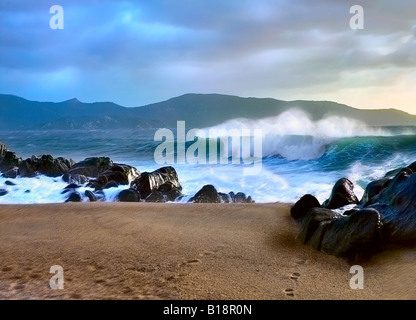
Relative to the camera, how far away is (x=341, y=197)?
667cm

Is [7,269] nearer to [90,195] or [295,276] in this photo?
[295,276]

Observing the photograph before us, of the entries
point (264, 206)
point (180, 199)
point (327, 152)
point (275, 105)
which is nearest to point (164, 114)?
point (275, 105)

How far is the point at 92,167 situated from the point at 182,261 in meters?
11.1

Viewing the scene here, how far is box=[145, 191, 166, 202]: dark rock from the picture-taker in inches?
420

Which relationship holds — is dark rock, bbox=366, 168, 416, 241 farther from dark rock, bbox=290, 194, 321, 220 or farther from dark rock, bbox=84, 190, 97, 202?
dark rock, bbox=84, 190, 97, 202

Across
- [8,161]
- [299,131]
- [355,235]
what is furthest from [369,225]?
[299,131]

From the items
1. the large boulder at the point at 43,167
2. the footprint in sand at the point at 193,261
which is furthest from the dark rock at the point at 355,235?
the large boulder at the point at 43,167

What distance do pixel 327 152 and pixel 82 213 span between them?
1602 cm

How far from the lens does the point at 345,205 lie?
6.54 meters

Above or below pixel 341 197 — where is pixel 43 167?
below
